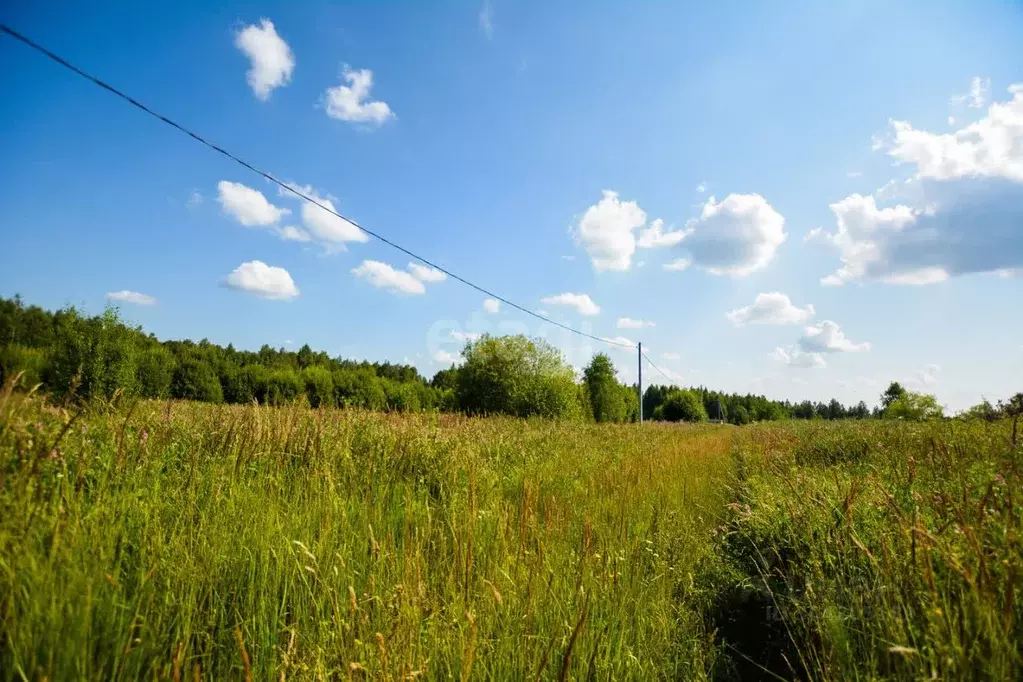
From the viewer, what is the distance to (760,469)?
838 cm

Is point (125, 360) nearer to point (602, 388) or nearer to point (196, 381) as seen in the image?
point (196, 381)

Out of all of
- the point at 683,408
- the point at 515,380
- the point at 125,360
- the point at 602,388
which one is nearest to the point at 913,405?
the point at 602,388

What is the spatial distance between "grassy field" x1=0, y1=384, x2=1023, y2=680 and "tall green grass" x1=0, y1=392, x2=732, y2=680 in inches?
0.8

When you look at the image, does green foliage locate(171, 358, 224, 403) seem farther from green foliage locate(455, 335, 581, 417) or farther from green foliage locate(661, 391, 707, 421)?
green foliage locate(661, 391, 707, 421)

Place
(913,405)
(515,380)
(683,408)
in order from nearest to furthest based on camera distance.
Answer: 1. (515,380)
2. (913,405)
3. (683,408)

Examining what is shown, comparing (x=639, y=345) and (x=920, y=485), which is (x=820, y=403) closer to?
(x=639, y=345)

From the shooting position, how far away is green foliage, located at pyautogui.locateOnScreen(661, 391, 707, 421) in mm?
76312

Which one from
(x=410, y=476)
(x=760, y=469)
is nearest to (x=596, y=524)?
(x=410, y=476)

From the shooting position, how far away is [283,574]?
8.87 ft

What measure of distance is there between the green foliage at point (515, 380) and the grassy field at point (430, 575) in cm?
2656

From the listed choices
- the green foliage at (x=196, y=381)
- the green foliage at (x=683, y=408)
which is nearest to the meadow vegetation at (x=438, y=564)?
the green foliage at (x=196, y=381)

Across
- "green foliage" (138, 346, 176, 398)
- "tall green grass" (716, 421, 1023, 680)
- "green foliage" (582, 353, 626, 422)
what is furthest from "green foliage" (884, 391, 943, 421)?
"green foliage" (138, 346, 176, 398)

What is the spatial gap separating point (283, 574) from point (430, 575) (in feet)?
2.77

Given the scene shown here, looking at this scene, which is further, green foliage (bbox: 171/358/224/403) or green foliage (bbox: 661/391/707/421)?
green foliage (bbox: 661/391/707/421)
